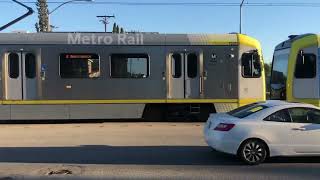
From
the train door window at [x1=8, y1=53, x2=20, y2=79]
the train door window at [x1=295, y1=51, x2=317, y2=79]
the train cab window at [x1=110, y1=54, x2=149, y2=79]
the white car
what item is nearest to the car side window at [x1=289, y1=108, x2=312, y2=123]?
the white car

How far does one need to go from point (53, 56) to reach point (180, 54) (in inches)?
183

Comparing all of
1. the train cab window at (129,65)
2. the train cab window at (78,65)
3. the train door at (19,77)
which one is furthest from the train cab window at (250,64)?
the train door at (19,77)

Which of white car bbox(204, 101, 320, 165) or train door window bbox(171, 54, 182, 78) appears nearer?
white car bbox(204, 101, 320, 165)

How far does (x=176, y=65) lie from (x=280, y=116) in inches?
380

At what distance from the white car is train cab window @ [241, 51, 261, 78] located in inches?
372

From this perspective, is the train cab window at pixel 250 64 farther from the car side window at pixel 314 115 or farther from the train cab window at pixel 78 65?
the car side window at pixel 314 115

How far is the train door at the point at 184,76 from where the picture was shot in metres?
21.0

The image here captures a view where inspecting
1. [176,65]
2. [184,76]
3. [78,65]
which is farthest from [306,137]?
[78,65]

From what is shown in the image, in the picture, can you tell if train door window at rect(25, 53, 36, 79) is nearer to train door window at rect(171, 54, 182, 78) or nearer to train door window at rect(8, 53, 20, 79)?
train door window at rect(8, 53, 20, 79)

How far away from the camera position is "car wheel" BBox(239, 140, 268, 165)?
11.5 meters

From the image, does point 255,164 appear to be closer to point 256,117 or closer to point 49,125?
point 256,117

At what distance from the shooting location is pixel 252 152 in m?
11.5

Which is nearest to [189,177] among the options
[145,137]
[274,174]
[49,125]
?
[274,174]

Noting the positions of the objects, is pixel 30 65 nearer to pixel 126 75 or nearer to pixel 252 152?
pixel 126 75
